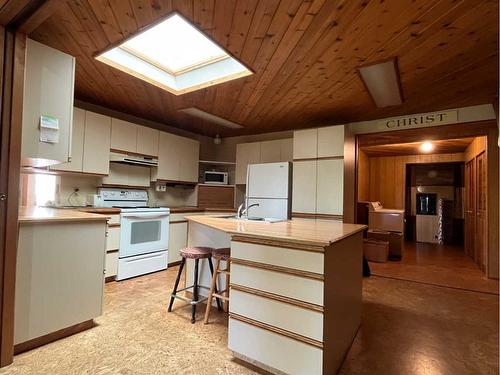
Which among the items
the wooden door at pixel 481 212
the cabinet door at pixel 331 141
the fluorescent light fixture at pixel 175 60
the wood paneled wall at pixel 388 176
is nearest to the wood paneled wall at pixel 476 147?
the wooden door at pixel 481 212

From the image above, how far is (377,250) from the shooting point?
482cm

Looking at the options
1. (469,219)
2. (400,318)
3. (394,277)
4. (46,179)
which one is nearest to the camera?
(400,318)

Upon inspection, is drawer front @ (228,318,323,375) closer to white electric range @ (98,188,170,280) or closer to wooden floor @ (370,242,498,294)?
white electric range @ (98,188,170,280)

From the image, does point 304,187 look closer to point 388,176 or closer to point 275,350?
point 275,350

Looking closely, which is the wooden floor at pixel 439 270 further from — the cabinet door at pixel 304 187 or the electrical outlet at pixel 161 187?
the electrical outlet at pixel 161 187

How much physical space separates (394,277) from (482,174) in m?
2.43

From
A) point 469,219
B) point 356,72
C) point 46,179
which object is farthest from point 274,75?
point 469,219

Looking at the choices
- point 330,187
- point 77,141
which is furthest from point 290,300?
point 77,141

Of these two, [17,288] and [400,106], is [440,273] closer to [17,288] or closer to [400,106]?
[400,106]

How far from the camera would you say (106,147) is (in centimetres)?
363

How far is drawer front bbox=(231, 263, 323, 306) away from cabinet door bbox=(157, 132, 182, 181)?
2986 mm

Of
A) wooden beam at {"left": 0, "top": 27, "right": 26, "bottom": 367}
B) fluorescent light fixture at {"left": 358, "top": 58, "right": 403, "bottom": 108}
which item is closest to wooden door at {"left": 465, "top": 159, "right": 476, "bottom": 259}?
fluorescent light fixture at {"left": 358, "top": 58, "right": 403, "bottom": 108}

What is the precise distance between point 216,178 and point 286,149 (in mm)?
1468

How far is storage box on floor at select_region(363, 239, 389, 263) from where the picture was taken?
477cm
